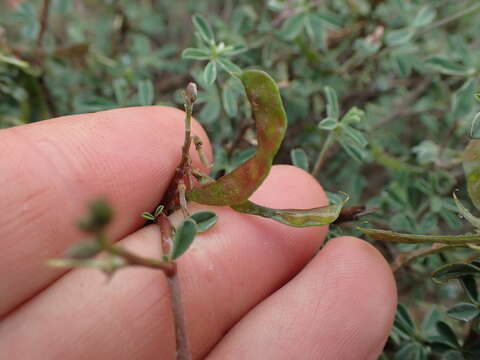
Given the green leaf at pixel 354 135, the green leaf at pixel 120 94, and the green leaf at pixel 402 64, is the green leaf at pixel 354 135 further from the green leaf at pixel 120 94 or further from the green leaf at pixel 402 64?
the green leaf at pixel 120 94

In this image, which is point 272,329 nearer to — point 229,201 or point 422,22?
point 229,201

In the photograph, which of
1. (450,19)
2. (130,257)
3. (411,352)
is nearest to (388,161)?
(450,19)

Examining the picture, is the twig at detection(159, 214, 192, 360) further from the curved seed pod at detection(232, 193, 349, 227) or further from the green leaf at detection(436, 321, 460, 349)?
the green leaf at detection(436, 321, 460, 349)

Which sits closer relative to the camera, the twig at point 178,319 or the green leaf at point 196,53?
the twig at point 178,319

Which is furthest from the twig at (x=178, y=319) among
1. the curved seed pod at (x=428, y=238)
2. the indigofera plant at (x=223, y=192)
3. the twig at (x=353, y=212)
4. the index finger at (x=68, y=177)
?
the twig at (x=353, y=212)

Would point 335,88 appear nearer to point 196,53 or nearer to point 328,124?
point 328,124

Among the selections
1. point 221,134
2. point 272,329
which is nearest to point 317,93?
point 221,134
